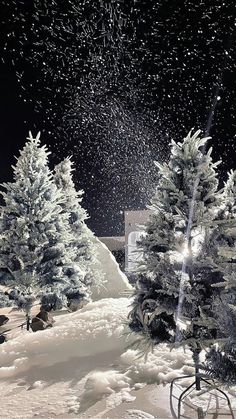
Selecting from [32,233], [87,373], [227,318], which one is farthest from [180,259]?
[32,233]

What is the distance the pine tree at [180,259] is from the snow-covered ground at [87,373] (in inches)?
45.1

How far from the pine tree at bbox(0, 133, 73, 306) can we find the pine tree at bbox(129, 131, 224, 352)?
26.7 feet

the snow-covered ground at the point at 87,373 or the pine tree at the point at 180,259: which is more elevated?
the pine tree at the point at 180,259

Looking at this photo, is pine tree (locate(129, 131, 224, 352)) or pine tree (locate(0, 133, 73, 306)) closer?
pine tree (locate(129, 131, 224, 352))

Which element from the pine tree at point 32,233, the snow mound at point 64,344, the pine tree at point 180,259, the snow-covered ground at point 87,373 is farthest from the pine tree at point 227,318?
the pine tree at point 32,233

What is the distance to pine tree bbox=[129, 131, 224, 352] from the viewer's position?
7.95 meters

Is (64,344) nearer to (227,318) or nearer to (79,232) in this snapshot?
(227,318)

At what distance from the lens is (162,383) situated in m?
9.27

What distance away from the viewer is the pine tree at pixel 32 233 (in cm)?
1603

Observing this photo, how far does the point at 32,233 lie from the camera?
16.2 metres

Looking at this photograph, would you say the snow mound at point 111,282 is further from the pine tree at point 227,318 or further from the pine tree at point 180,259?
the pine tree at point 227,318

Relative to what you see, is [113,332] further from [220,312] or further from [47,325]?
Result: [220,312]

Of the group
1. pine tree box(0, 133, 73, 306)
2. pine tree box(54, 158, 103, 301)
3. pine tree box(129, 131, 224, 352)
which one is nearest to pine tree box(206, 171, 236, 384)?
pine tree box(129, 131, 224, 352)

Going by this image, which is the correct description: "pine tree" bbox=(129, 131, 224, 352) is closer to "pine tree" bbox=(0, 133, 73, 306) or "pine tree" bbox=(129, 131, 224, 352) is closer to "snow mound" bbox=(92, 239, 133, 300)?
"pine tree" bbox=(0, 133, 73, 306)
